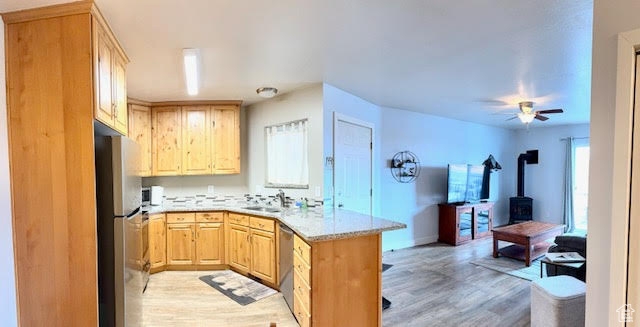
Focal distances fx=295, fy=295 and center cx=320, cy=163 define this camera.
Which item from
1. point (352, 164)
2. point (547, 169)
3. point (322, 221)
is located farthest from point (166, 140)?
point (547, 169)

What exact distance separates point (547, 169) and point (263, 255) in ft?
23.0

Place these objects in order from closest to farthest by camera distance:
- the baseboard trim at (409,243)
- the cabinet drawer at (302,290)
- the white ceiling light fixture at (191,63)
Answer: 1. the cabinet drawer at (302,290)
2. the white ceiling light fixture at (191,63)
3. the baseboard trim at (409,243)

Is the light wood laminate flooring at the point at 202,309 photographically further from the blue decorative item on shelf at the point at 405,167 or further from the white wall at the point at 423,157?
the blue decorative item on shelf at the point at 405,167

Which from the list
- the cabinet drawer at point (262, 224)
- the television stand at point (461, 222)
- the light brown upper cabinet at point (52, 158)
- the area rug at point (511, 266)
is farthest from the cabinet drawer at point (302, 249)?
the television stand at point (461, 222)

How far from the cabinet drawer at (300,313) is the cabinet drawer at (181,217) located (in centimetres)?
200

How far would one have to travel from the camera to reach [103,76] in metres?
1.95

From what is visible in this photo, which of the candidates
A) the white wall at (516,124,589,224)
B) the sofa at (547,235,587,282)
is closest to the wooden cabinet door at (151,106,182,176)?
the sofa at (547,235,587,282)

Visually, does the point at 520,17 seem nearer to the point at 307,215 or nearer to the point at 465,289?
the point at 307,215

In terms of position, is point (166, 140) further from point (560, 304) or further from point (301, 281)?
point (560, 304)

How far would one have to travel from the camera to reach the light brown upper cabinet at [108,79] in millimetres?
1840

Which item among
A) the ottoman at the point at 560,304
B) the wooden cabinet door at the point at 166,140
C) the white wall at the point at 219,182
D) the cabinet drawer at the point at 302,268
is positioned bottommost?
the ottoman at the point at 560,304

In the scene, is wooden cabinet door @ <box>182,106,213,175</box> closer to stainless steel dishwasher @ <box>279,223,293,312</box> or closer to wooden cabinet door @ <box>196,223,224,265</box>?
wooden cabinet door @ <box>196,223,224,265</box>

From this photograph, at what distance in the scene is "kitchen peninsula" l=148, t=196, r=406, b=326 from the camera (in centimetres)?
230

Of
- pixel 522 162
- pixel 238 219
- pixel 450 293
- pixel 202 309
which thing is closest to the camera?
pixel 202 309
